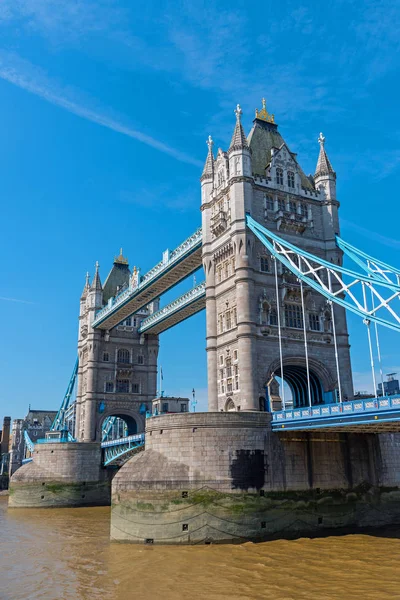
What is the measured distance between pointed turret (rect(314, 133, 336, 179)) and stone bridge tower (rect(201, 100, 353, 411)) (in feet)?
0.36

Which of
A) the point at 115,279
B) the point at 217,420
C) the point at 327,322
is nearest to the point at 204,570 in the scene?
the point at 217,420

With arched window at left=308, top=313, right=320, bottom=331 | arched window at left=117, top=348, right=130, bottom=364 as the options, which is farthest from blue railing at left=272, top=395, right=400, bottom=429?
arched window at left=117, top=348, right=130, bottom=364

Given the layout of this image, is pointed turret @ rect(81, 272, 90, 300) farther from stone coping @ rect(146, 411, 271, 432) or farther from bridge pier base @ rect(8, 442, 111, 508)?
stone coping @ rect(146, 411, 271, 432)

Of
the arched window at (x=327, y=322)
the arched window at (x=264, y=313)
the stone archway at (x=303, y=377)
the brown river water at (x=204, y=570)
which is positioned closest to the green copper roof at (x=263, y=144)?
the arched window at (x=264, y=313)

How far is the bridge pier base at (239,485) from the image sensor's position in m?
27.5

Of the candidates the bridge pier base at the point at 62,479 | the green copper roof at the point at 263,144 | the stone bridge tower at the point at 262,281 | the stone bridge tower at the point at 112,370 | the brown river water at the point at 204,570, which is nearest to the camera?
the brown river water at the point at 204,570

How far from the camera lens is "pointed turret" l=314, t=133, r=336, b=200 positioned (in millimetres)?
42250

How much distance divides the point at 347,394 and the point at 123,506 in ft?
57.2

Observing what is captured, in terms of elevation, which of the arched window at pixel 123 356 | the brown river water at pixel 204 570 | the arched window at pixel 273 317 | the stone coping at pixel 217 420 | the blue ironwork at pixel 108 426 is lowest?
the brown river water at pixel 204 570

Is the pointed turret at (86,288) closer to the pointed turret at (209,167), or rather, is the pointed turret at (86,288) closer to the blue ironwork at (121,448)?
the blue ironwork at (121,448)

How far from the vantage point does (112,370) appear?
216 ft

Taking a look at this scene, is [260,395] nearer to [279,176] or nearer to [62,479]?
[279,176]

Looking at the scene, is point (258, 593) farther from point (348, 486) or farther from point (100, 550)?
point (348, 486)

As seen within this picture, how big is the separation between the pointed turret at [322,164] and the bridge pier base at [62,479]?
35078mm
